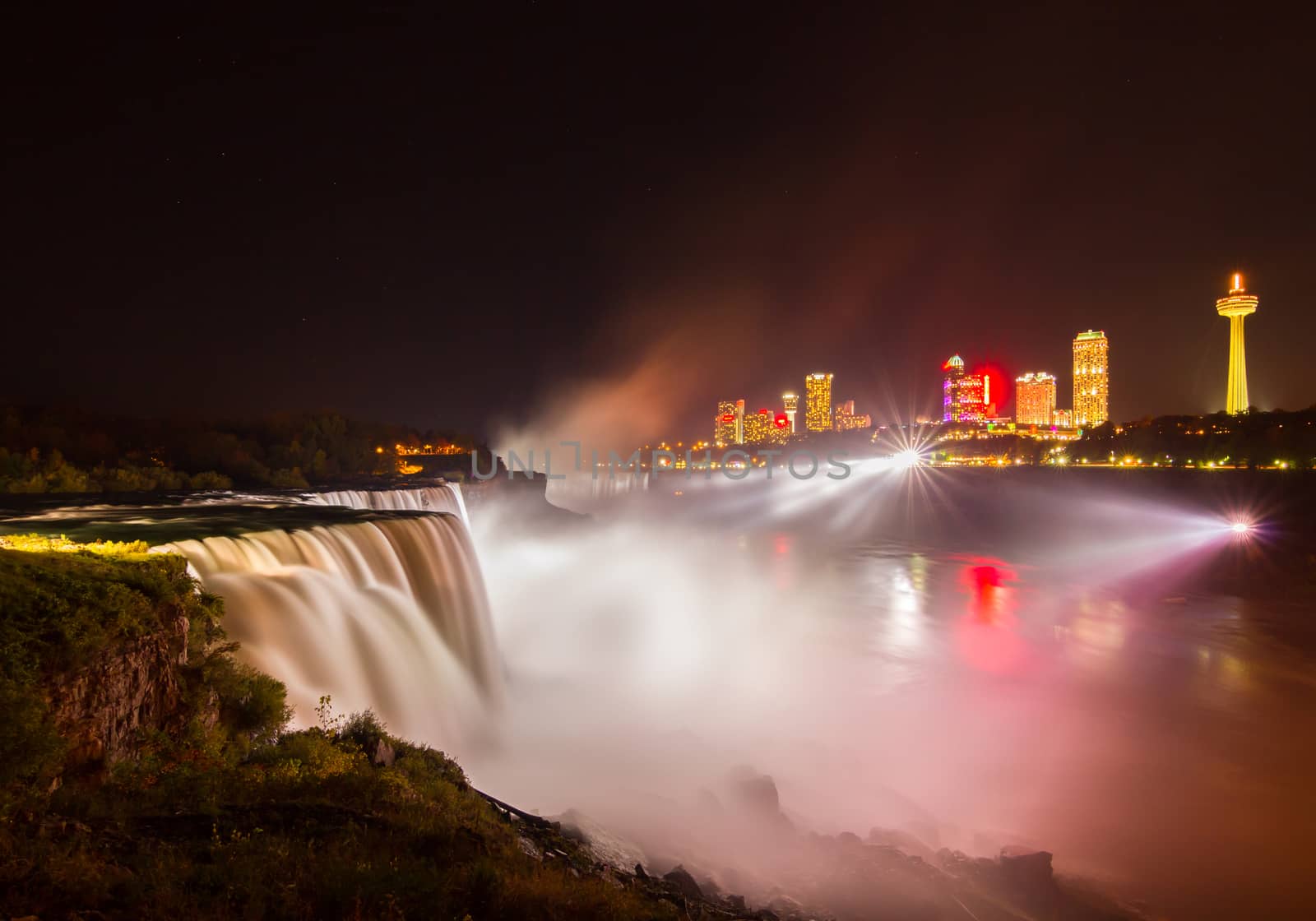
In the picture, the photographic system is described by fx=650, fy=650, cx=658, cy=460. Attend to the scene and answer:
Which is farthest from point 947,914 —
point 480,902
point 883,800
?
point 480,902

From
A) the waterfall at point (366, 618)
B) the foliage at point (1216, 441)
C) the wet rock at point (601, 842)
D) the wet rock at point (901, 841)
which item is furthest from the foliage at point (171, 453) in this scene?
the foliage at point (1216, 441)

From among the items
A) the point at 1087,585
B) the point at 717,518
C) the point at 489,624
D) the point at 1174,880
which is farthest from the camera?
the point at 717,518

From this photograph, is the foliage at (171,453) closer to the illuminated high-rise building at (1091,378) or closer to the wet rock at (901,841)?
the wet rock at (901,841)

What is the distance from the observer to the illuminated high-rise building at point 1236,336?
86.9 metres

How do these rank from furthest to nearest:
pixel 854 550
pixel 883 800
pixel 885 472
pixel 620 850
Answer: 1. pixel 885 472
2. pixel 854 550
3. pixel 883 800
4. pixel 620 850

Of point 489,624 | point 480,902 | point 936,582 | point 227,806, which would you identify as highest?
point 227,806

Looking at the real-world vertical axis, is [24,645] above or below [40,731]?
above

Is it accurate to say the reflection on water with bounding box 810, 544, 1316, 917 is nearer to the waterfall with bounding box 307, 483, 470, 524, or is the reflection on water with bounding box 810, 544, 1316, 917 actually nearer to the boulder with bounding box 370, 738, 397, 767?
the boulder with bounding box 370, 738, 397, 767

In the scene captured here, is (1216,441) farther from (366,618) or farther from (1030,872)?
(366,618)

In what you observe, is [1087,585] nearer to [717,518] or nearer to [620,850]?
[620,850]


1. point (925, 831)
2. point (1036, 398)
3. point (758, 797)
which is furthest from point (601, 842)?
point (1036, 398)

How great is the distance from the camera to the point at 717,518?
6869cm

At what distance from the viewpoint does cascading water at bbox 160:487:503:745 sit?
31.0ft

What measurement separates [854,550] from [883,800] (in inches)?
1443
